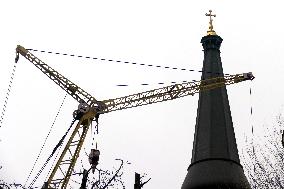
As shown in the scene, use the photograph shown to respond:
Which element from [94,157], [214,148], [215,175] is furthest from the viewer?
[214,148]

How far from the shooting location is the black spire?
139 feet

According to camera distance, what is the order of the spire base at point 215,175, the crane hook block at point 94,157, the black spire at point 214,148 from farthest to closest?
the black spire at point 214,148 → the spire base at point 215,175 → the crane hook block at point 94,157

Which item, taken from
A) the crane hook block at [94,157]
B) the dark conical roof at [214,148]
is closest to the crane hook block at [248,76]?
the dark conical roof at [214,148]

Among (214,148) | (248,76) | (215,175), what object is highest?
(248,76)

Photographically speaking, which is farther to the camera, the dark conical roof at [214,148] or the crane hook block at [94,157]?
the dark conical roof at [214,148]

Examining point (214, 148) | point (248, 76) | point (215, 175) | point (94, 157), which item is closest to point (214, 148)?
point (214, 148)

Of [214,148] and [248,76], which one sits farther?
[248,76]

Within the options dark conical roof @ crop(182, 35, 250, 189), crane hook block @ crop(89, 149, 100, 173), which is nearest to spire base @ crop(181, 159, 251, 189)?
dark conical roof @ crop(182, 35, 250, 189)

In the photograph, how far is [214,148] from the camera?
45.5 m

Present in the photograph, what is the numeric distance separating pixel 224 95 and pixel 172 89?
5.45 meters

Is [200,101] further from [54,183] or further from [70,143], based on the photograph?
[54,183]

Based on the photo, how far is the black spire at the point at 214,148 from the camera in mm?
42344

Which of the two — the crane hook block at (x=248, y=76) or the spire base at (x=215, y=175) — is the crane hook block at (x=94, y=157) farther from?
the crane hook block at (x=248, y=76)

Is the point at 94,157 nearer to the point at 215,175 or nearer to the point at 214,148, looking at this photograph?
the point at 215,175
